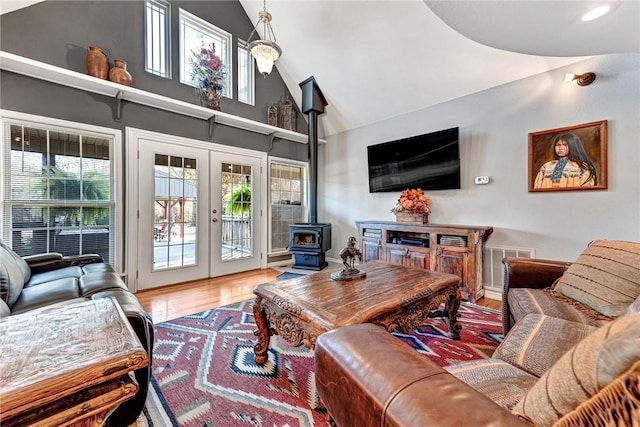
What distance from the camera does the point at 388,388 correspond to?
0.66 metres

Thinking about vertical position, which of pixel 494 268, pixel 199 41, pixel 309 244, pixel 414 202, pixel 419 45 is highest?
pixel 199 41

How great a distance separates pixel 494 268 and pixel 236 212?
3.68 meters

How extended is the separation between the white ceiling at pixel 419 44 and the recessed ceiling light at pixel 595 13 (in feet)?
0.11

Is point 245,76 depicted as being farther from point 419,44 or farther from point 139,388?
point 139,388

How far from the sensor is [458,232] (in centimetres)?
285

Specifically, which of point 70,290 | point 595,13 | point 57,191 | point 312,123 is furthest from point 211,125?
point 595,13

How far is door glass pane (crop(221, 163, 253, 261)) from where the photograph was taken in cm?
399

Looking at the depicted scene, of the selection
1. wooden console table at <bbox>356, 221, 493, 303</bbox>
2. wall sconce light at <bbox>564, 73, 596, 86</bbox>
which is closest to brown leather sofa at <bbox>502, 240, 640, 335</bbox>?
wooden console table at <bbox>356, 221, 493, 303</bbox>

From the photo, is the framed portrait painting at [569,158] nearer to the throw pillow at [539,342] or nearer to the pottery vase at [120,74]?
the throw pillow at [539,342]

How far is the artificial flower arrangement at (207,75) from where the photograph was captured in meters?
3.63

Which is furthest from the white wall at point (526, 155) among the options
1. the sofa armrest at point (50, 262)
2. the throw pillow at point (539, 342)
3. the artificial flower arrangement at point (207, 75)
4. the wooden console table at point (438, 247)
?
the sofa armrest at point (50, 262)

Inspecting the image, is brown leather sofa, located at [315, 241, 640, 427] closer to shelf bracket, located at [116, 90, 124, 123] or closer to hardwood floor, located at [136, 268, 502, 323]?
hardwood floor, located at [136, 268, 502, 323]

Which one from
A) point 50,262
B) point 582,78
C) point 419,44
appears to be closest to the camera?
point 50,262

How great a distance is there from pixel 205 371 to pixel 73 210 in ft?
8.47
